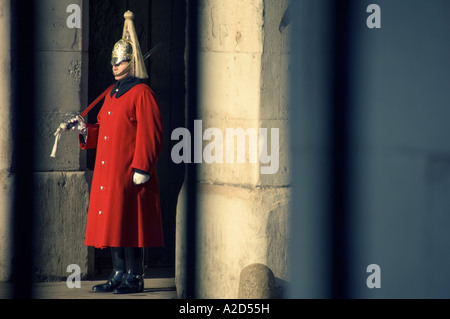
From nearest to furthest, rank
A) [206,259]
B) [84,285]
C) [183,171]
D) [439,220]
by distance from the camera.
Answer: [439,220] < [206,259] < [84,285] < [183,171]

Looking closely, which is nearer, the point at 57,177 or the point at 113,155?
the point at 113,155

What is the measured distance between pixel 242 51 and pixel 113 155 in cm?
118

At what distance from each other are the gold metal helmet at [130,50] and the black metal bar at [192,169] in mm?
423

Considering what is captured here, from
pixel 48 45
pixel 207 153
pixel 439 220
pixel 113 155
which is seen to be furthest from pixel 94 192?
pixel 439 220

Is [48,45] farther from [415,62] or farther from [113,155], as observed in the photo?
[415,62]

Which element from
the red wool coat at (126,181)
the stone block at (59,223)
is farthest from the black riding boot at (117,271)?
the stone block at (59,223)

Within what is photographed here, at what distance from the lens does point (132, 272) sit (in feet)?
25.2

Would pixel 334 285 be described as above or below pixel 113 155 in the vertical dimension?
below

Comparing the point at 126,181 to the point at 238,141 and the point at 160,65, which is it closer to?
the point at 238,141

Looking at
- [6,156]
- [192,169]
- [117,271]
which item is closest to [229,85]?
[192,169]

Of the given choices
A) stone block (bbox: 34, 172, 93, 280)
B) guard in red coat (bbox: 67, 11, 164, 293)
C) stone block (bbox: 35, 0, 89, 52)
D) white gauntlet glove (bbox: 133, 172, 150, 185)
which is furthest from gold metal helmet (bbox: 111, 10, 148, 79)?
stone block (bbox: 34, 172, 93, 280)

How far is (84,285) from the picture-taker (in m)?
8.20

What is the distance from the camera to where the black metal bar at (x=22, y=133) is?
8289 mm

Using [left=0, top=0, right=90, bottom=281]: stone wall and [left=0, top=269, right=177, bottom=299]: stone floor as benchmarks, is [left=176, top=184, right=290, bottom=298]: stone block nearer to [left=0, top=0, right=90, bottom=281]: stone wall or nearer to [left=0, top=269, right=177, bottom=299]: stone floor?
[left=0, top=269, right=177, bottom=299]: stone floor
